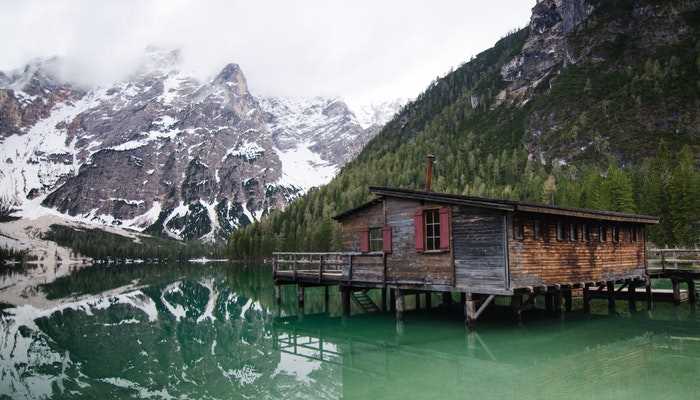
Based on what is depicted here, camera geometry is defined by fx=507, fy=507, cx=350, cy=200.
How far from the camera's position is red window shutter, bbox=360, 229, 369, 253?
96.9 feet

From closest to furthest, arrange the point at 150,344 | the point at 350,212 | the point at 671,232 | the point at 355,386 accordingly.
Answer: the point at 355,386, the point at 150,344, the point at 350,212, the point at 671,232

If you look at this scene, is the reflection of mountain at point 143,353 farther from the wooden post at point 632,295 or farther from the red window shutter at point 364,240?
the wooden post at point 632,295

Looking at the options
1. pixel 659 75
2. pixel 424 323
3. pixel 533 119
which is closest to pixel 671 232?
pixel 424 323

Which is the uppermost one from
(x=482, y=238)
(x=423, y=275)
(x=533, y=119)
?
(x=533, y=119)

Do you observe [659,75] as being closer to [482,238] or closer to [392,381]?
[482,238]

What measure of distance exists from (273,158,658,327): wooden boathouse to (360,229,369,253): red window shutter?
0.19 feet

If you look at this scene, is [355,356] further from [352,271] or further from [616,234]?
[616,234]

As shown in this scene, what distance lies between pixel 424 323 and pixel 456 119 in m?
180

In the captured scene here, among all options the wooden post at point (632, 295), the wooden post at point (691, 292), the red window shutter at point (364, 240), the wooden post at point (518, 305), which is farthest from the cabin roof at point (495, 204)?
the wooden post at point (691, 292)

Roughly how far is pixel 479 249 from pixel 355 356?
24.4 feet

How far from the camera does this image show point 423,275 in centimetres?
2541

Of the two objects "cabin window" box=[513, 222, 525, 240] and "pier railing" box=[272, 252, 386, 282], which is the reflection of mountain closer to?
"pier railing" box=[272, 252, 386, 282]

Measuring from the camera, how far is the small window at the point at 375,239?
2928cm

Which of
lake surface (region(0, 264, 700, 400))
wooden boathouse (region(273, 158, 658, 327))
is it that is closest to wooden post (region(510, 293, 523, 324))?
wooden boathouse (region(273, 158, 658, 327))
